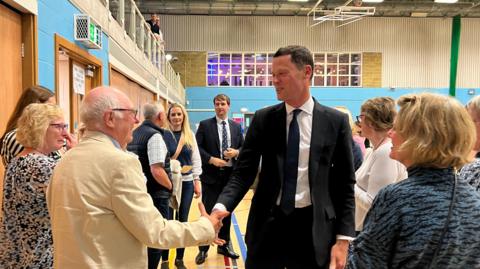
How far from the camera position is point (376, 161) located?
2850mm

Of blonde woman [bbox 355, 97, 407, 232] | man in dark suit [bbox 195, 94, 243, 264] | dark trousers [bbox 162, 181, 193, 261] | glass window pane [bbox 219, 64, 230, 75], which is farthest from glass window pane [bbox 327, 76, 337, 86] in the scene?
blonde woman [bbox 355, 97, 407, 232]

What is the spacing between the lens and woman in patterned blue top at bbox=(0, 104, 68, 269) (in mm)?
2354

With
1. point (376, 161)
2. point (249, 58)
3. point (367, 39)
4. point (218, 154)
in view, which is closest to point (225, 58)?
point (249, 58)

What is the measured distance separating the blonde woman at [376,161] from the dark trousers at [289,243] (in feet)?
2.47

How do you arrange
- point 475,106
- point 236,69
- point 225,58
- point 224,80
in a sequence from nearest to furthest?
point 475,106 < point 225,58 < point 224,80 < point 236,69

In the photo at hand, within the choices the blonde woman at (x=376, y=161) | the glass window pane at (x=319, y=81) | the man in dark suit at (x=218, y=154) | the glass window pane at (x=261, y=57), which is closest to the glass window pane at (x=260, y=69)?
the glass window pane at (x=261, y=57)

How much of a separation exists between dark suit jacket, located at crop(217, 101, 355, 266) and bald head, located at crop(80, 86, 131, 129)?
867 millimetres

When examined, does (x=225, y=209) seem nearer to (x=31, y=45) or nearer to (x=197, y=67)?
(x=31, y=45)

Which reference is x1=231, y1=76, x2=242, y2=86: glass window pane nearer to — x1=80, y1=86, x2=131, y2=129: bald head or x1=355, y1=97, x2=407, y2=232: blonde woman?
x1=355, y1=97, x2=407, y2=232: blonde woman

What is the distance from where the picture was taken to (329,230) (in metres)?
2.30

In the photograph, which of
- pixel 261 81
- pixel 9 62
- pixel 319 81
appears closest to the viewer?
pixel 9 62

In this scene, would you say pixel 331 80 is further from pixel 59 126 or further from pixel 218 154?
pixel 59 126

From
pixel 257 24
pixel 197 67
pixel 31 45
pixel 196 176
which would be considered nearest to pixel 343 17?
pixel 257 24

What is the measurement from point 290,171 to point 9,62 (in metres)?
2.58
